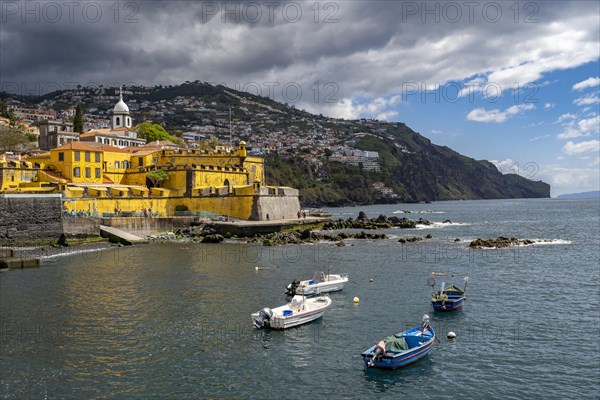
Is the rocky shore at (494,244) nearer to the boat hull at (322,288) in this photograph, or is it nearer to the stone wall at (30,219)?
the boat hull at (322,288)

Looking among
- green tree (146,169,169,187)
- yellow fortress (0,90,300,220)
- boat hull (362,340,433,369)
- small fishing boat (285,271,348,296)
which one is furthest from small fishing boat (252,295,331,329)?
green tree (146,169,169,187)

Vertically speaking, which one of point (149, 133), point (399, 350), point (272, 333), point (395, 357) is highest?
point (149, 133)

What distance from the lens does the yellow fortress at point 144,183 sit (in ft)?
155

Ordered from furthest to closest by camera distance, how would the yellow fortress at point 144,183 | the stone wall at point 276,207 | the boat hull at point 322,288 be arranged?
the stone wall at point 276,207 → the yellow fortress at point 144,183 → the boat hull at point 322,288

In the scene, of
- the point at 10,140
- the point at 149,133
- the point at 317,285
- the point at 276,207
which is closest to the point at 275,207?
the point at 276,207

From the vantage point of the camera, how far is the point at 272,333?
18500 mm

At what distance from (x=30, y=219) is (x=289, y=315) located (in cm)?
2981

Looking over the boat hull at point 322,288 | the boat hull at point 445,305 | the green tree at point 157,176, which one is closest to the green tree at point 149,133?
the green tree at point 157,176

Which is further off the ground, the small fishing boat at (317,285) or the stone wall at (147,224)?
the stone wall at (147,224)

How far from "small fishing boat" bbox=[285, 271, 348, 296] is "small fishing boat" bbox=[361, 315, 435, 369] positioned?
26.6 feet

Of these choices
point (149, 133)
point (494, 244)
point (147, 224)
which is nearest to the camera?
point (494, 244)

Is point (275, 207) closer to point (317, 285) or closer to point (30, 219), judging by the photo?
point (30, 219)

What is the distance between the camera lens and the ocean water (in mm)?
13883

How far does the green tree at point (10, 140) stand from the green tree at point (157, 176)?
26679 mm
